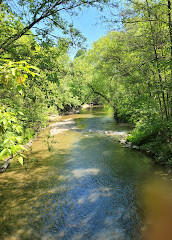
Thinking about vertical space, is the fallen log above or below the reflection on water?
above

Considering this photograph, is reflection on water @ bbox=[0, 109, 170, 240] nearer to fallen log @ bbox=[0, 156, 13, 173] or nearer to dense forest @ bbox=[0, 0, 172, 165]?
fallen log @ bbox=[0, 156, 13, 173]

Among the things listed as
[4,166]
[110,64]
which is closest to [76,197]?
[4,166]

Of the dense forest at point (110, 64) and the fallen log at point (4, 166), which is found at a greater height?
the dense forest at point (110, 64)

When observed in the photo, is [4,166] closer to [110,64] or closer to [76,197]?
[76,197]

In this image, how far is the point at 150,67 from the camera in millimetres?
8797

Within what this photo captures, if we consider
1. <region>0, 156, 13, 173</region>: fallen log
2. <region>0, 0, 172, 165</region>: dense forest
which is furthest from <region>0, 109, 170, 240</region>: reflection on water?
<region>0, 0, 172, 165</region>: dense forest

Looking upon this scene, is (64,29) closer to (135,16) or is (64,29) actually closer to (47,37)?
(47,37)

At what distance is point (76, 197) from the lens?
23.3 feet

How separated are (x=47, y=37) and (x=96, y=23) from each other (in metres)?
2.71

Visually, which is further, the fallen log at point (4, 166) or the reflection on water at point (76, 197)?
the fallen log at point (4, 166)

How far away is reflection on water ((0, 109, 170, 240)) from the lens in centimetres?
534

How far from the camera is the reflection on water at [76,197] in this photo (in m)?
5.34

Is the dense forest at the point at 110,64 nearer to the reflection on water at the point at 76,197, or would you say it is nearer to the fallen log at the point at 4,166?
the fallen log at the point at 4,166

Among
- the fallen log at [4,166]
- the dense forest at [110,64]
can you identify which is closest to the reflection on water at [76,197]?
the fallen log at [4,166]
